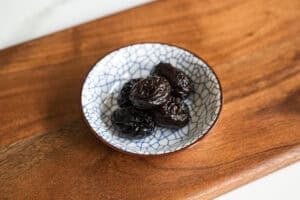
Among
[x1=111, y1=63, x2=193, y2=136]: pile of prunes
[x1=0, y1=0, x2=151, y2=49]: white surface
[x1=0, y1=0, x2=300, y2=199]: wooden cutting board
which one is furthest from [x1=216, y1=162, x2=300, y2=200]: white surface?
[x1=0, y1=0, x2=151, y2=49]: white surface

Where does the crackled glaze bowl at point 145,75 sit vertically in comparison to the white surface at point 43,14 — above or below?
below

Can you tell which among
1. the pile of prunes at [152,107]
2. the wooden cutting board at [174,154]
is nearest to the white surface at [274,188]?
the wooden cutting board at [174,154]

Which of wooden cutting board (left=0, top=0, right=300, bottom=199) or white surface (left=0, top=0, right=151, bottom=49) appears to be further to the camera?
white surface (left=0, top=0, right=151, bottom=49)

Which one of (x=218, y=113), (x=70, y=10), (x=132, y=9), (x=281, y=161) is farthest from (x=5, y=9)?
(x=281, y=161)

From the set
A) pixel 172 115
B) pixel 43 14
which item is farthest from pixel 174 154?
pixel 43 14

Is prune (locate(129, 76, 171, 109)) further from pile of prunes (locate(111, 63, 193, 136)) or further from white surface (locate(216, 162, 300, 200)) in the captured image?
white surface (locate(216, 162, 300, 200))

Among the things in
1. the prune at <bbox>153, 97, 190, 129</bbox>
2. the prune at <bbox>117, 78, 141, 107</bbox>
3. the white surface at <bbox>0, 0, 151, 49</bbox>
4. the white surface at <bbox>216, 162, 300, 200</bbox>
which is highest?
the white surface at <bbox>0, 0, 151, 49</bbox>

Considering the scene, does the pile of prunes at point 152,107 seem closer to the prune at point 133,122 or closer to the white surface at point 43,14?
the prune at point 133,122

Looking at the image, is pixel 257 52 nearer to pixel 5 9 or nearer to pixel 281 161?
pixel 281 161
